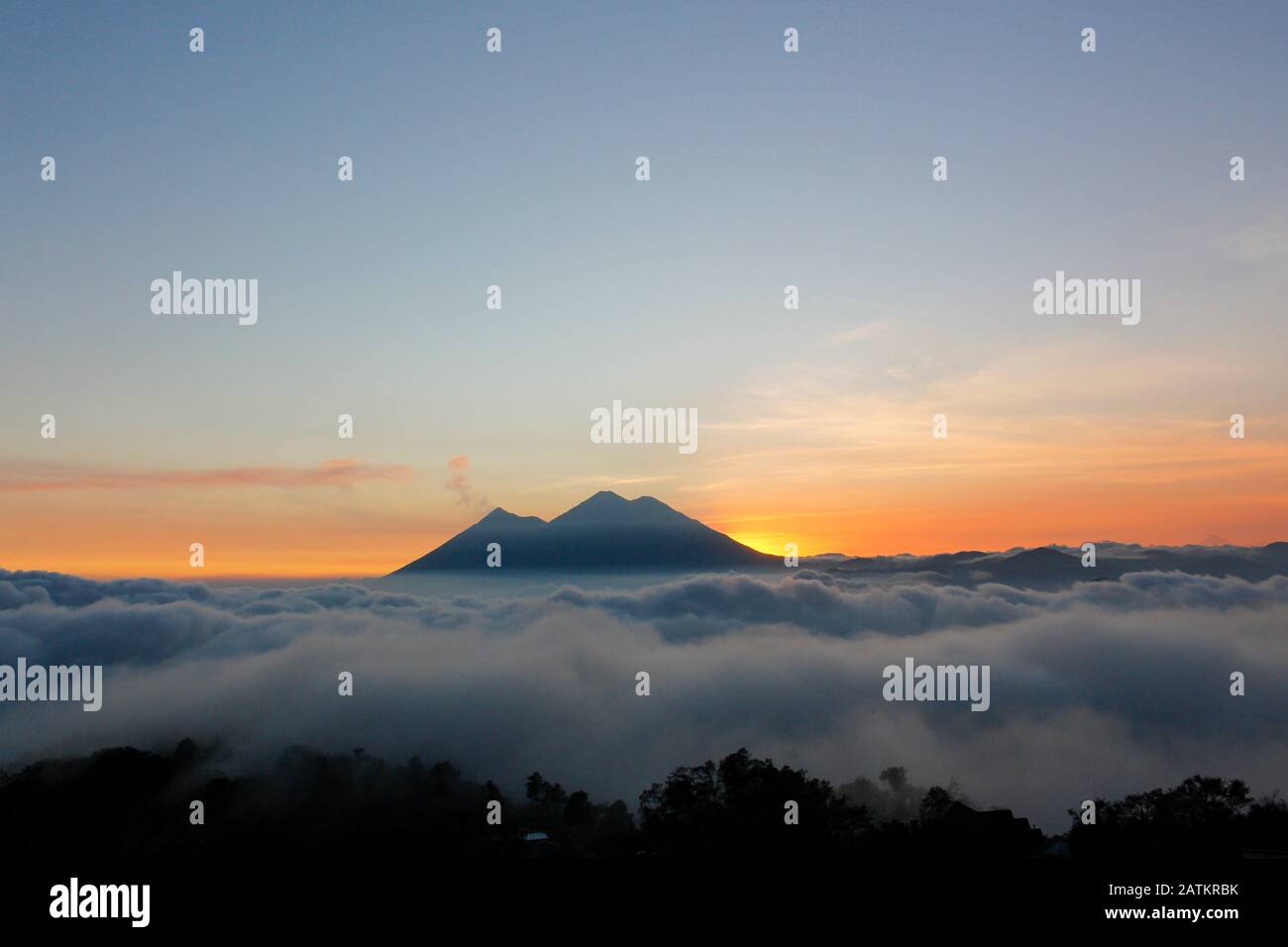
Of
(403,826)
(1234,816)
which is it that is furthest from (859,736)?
(403,826)
